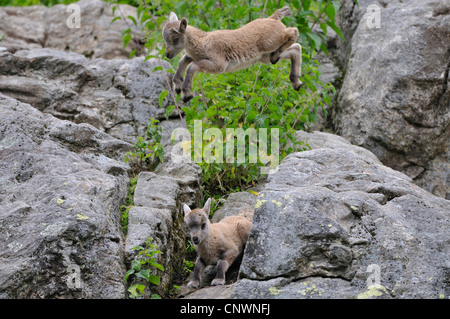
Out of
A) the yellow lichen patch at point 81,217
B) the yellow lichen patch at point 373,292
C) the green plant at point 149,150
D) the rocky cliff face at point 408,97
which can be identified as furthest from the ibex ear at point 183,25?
the rocky cliff face at point 408,97

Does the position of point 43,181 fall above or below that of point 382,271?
above

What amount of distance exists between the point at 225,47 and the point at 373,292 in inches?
147

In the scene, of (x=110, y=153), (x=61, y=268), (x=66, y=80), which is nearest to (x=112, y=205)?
(x=61, y=268)

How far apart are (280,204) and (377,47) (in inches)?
227

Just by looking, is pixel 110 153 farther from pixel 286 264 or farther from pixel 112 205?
pixel 286 264

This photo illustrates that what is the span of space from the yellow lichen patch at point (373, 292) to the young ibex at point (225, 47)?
124 inches

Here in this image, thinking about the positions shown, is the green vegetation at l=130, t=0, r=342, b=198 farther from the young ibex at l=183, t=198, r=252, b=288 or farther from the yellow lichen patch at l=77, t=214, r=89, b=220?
the yellow lichen patch at l=77, t=214, r=89, b=220

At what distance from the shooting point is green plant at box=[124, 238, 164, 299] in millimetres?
5695

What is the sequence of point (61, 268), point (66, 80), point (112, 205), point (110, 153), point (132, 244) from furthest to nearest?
point (66, 80) < point (110, 153) < point (112, 205) < point (132, 244) < point (61, 268)

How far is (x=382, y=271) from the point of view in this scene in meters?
5.64
